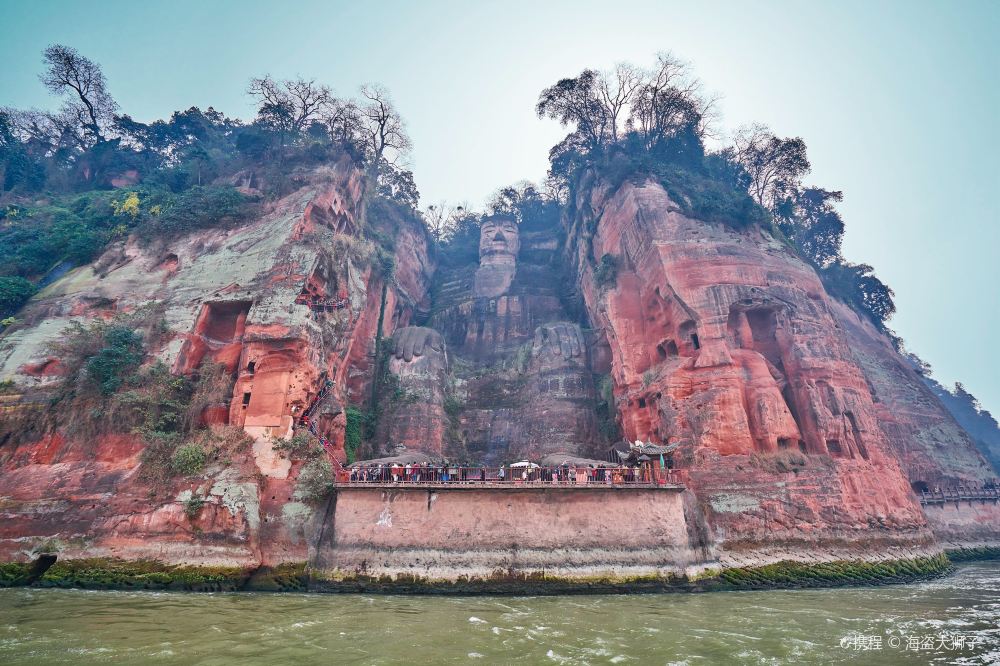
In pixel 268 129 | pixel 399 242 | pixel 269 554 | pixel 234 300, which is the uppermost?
pixel 268 129

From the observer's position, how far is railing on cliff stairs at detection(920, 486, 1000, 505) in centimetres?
3062

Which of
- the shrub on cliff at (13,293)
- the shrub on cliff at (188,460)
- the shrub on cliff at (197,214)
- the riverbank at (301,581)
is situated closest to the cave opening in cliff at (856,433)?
the riverbank at (301,581)

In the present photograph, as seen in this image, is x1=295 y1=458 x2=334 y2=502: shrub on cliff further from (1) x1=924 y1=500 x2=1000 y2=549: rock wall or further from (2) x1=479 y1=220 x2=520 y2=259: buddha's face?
(1) x1=924 y1=500 x2=1000 y2=549: rock wall

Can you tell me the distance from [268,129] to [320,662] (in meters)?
36.6

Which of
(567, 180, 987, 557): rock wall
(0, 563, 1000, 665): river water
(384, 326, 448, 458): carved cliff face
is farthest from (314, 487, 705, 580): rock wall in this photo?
(384, 326, 448, 458): carved cliff face

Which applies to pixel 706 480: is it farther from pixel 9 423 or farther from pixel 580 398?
pixel 9 423

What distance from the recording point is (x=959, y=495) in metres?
31.0

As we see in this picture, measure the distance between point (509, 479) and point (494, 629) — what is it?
25.9ft

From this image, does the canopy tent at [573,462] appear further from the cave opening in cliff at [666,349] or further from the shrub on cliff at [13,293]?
the shrub on cliff at [13,293]

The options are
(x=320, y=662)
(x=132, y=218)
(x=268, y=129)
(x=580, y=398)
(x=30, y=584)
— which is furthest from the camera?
(x=268, y=129)

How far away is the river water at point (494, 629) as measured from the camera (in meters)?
9.19

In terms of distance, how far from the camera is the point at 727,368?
2366 cm

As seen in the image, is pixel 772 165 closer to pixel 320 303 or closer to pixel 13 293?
pixel 320 303

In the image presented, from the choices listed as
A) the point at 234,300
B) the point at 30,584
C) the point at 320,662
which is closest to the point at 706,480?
the point at 320,662
